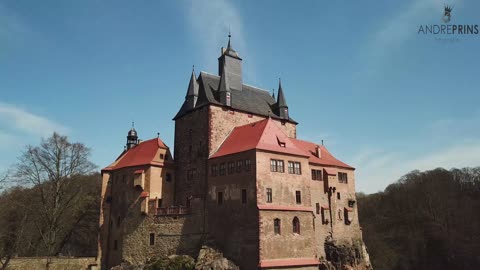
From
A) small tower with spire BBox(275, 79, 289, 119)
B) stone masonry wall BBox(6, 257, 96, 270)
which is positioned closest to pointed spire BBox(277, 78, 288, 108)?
small tower with spire BBox(275, 79, 289, 119)

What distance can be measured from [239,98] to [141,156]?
441 inches

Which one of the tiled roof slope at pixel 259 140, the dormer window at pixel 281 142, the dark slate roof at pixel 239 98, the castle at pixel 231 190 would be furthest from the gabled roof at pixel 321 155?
the dormer window at pixel 281 142

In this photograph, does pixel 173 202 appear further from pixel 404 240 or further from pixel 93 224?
pixel 404 240

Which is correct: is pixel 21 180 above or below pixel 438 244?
above

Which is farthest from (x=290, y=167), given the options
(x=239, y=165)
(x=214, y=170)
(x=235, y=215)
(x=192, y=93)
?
(x=192, y=93)

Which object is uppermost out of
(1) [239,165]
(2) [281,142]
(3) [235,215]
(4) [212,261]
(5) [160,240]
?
(2) [281,142]

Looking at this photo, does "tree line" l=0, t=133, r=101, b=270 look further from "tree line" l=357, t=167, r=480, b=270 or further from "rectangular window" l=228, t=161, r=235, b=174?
"tree line" l=357, t=167, r=480, b=270

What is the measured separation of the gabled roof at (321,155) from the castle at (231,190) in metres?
0.16

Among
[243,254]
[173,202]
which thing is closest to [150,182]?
[173,202]

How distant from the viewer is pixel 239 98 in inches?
1574

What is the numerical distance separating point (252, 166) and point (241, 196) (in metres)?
2.51

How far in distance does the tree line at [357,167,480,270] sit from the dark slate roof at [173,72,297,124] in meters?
28.6

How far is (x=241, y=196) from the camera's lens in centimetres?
3094

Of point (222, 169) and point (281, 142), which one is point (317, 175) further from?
point (222, 169)
